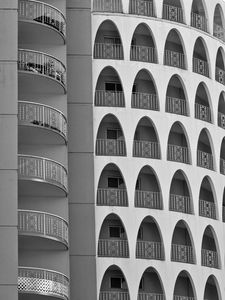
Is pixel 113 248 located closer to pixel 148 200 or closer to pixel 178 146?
pixel 148 200

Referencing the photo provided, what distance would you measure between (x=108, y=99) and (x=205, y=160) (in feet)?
22.3

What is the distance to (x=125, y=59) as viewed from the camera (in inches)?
2980

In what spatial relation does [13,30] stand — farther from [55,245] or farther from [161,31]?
[161,31]

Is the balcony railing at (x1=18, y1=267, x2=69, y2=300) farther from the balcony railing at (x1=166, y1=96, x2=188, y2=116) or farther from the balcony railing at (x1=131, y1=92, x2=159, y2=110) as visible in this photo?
the balcony railing at (x1=166, y1=96, x2=188, y2=116)

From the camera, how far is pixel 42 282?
2530 inches

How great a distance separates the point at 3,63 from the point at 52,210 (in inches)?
339

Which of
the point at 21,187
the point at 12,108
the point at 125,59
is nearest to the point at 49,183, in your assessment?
the point at 21,187

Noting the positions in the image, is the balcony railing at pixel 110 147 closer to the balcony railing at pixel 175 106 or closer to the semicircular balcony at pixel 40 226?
the balcony railing at pixel 175 106

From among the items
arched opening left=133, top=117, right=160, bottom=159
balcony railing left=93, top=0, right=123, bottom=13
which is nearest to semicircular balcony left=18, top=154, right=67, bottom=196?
arched opening left=133, top=117, right=160, bottom=159

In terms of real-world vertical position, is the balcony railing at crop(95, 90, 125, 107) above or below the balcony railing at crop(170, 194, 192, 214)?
above

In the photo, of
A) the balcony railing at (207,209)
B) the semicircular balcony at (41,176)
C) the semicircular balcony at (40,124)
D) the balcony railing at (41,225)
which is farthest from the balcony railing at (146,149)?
the balcony railing at (41,225)

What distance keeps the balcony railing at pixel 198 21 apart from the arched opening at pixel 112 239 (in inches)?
491

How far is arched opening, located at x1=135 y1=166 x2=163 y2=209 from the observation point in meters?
74.6

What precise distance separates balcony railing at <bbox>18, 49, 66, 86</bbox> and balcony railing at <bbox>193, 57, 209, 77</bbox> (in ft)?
39.0
